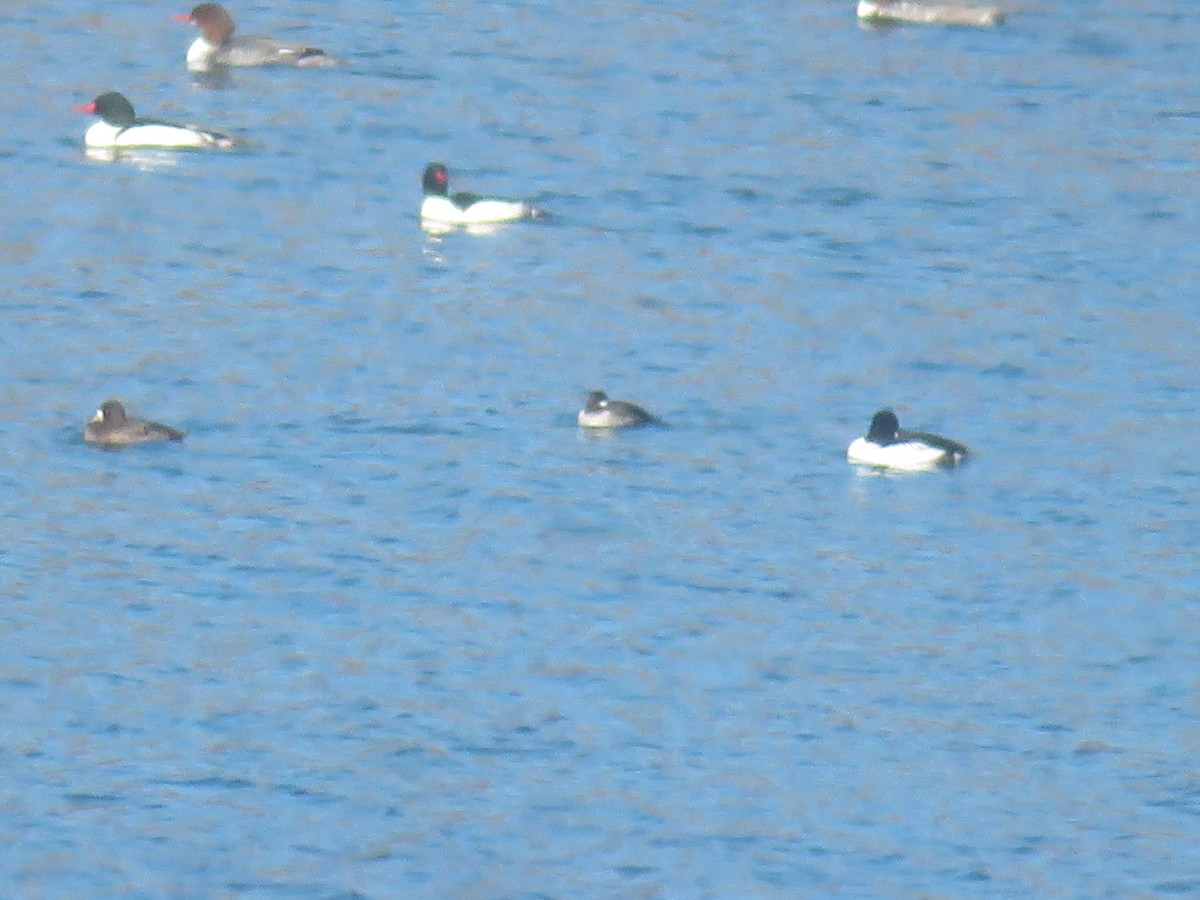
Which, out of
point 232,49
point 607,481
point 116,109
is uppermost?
point 232,49

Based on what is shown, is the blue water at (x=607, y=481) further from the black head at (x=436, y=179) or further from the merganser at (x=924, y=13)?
the merganser at (x=924, y=13)

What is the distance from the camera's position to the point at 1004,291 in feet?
89.0

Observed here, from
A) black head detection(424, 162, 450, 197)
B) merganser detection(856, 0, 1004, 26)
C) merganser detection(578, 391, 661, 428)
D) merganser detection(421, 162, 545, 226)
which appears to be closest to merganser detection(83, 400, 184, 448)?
merganser detection(578, 391, 661, 428)

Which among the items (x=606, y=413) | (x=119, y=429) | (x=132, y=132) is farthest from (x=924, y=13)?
(x=119, y=429)

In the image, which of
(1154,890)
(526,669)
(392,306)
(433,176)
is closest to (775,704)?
(526,669)

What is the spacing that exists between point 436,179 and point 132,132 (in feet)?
13.5

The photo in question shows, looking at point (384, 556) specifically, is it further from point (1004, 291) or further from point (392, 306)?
point (1004, 291)

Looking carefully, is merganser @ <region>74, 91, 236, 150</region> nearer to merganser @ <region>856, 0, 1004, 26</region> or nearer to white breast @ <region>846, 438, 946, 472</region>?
merganser @ <region>856, 0, 1004, 26</region>

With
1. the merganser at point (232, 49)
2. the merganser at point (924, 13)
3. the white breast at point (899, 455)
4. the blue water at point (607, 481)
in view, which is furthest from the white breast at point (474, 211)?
the merganser at point (924, 13)

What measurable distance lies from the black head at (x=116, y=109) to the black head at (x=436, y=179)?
12.9 feet

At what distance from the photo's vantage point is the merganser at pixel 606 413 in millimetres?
22812

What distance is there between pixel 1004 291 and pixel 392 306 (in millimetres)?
5305

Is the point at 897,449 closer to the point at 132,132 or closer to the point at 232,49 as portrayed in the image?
the point at 132,132

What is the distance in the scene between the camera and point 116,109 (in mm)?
31188
